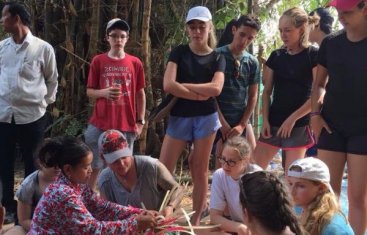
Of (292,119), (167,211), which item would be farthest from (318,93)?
(167,211)

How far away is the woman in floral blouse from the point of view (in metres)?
2.74

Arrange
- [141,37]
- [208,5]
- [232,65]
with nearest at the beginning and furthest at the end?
1. [232,65]
2. [141,37]
3. [208,5]

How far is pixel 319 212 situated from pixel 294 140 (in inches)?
61.8

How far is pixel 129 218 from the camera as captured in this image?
2.89 m

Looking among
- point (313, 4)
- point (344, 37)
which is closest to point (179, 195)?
point (344, 37)

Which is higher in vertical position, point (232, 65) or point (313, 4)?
point (313, 4)

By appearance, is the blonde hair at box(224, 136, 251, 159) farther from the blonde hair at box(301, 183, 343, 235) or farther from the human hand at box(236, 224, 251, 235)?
the blonde hair at box(301, 183, 343, 235)

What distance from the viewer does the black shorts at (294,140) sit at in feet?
14.1

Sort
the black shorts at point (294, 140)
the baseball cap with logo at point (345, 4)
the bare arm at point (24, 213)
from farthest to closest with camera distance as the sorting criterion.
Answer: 1. the black shorts at point (294, 140)
2. the bare arm at point (24, 213)
3. the baseball cap with logo at point (345, 4)

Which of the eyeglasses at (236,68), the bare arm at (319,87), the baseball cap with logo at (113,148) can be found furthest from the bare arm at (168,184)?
the eyeglasses at (236,68)

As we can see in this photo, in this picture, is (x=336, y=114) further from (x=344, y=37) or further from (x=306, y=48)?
(x=306, y=48)

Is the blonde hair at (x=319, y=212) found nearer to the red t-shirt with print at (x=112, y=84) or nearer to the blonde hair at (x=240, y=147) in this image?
the blonde hair at (x=240, y=147)

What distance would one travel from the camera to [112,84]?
15.3 ft

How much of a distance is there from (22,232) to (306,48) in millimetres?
2566
